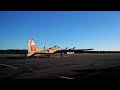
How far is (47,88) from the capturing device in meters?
10.7

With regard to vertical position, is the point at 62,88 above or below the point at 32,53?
below
